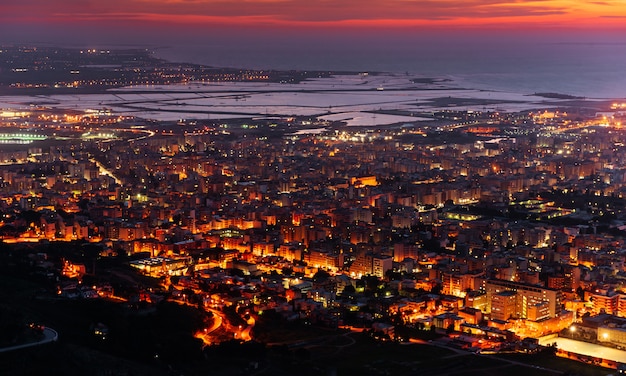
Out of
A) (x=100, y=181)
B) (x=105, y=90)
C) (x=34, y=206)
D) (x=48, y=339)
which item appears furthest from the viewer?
(x=105, y=90)

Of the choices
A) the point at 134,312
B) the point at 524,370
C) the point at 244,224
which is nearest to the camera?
the point at 524,370

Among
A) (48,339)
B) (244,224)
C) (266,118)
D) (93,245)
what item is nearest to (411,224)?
(244,224)

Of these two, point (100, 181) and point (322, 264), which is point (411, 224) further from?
point (100, 181)

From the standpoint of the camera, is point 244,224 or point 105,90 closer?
point 244,224

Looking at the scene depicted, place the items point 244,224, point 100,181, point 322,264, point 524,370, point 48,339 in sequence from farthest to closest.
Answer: point 100,181 → point 244,224 → point 322,264 → point 524,370 → point 48,339

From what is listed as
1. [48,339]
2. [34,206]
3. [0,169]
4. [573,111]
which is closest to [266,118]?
[573,111]

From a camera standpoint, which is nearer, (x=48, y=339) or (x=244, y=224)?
(x=48, y=339)

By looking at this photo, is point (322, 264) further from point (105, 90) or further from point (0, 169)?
point (105, 90)
